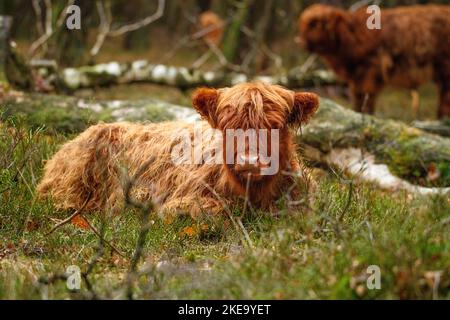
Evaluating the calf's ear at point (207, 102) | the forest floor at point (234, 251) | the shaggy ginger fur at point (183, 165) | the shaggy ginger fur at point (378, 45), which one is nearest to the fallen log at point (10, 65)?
the shaggy ginger fur at point (183, 165)

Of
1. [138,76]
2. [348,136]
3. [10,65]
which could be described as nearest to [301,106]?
[348,136]

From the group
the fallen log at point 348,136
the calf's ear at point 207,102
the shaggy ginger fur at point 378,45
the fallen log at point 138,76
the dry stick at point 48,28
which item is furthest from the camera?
the shaggy ginger fur at point 378,45

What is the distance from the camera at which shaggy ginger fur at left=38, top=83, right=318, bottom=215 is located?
180 inches

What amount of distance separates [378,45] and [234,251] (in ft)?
25.3

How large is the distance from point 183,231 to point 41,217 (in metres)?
0.97

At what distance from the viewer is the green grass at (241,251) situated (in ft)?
10.7

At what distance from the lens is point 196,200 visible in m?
4.92

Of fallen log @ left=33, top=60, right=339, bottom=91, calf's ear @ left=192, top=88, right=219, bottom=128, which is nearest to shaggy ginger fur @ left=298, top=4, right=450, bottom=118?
fallen log @ left=33, top=60, right=339, bottom=91

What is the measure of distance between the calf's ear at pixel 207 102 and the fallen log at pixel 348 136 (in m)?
1.98

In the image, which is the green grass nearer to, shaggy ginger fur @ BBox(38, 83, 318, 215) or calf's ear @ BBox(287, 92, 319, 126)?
shaggy ginger fur @ BBox(38, 83, 318, 215)

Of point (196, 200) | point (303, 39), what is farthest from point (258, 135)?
point (303, 39)

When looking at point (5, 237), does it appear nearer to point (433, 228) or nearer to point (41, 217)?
point (41, 217)

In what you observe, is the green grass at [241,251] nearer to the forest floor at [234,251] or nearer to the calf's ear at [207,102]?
the forest floor at [234,251]
